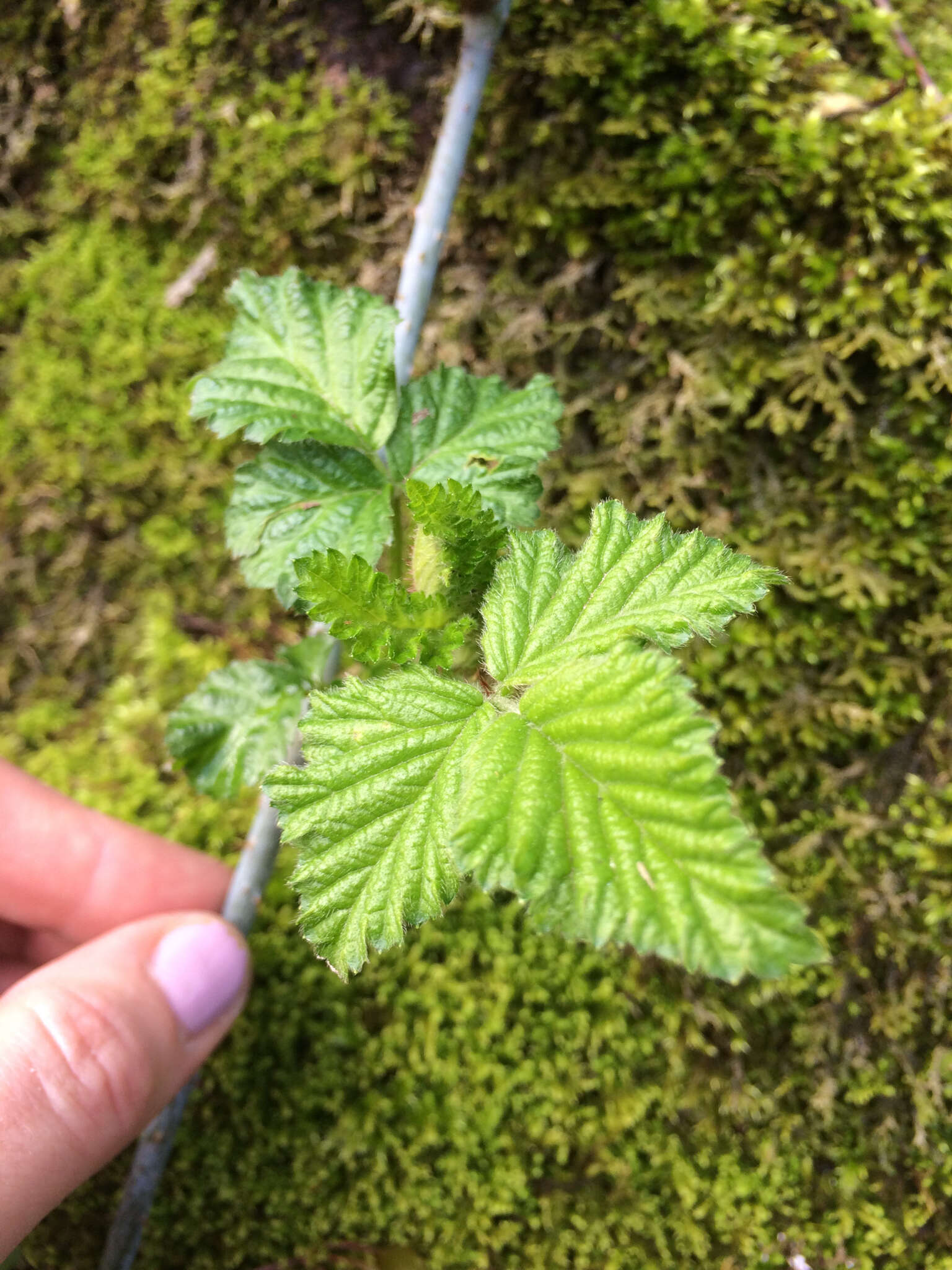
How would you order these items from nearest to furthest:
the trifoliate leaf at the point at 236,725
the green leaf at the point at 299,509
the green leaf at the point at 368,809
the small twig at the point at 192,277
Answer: the green leaf at the point at 368,809 → the green leaf at the point at 299,509 → the trifoliate leaf at the point at 236,725 → the small twig at the point at 192,277

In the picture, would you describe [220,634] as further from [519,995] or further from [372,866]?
[372,866]

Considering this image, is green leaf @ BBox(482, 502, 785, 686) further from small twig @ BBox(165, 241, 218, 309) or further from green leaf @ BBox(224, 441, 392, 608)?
small twig @ BBox(165, 241, 218, 309)

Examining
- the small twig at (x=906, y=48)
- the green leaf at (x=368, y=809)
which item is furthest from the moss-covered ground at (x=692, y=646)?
the green leaf at (x=368, y=809)

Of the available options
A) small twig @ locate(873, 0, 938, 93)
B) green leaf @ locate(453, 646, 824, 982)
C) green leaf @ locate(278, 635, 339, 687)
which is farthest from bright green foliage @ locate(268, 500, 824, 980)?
small twig @ locate(873, 0, 938, 93)

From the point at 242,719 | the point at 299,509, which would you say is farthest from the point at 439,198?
the point at 242,719

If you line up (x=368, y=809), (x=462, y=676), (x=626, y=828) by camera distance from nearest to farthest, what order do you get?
(x=626, y=828), (x=368, y=809), (x=462, y=676)

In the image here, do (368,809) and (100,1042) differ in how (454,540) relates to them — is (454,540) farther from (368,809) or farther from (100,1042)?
(100,1042)

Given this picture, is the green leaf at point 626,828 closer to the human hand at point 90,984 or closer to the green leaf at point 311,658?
the green leaf at point 311,658
